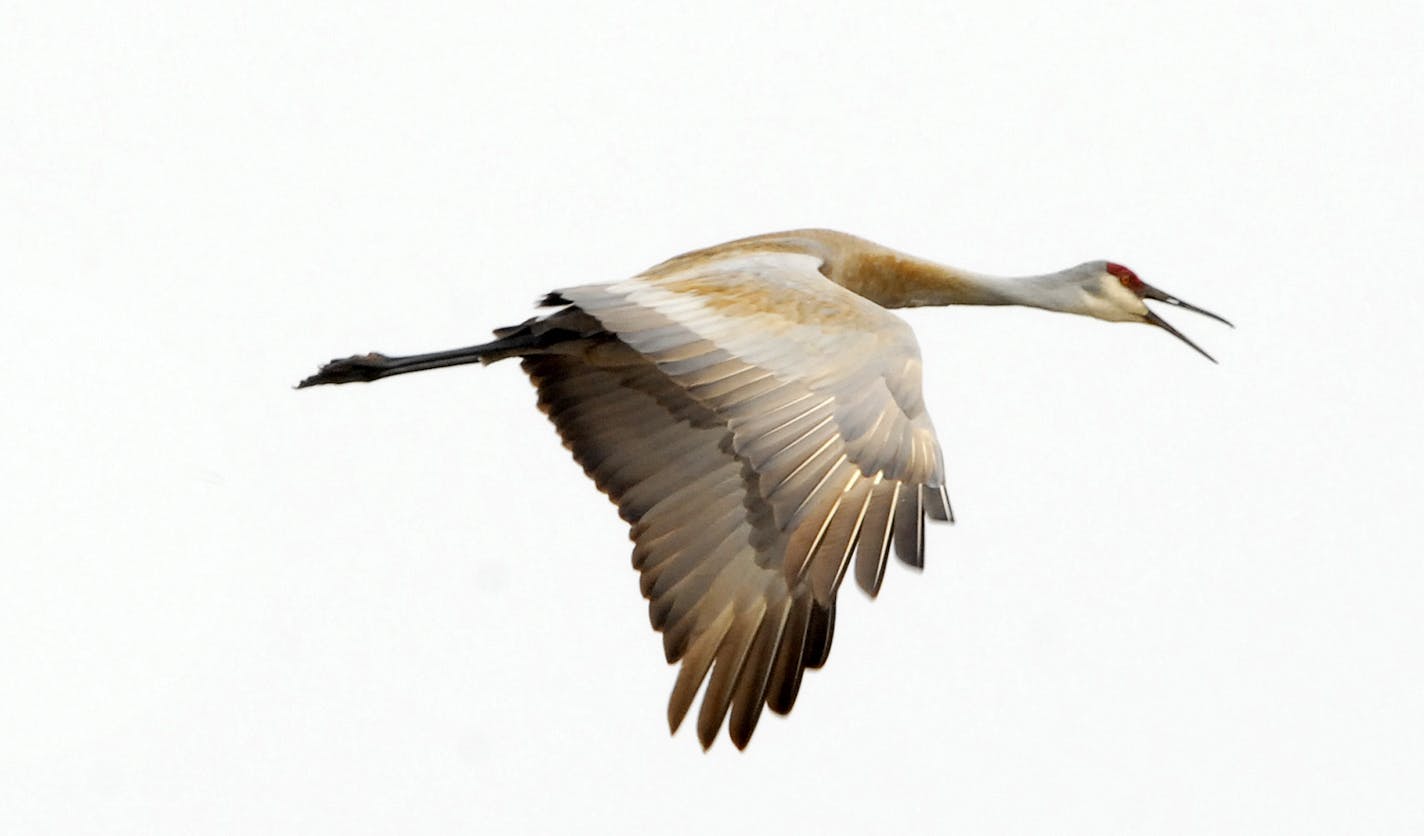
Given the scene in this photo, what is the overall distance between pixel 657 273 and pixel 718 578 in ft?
3.74

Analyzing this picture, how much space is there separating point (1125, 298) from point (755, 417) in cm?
314

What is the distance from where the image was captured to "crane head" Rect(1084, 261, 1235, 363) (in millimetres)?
8703

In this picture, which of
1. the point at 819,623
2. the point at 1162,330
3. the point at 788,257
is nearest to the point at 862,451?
the point at 819,623

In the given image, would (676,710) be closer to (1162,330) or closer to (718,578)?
(718,578)

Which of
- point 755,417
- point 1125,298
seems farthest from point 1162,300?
point 755,417

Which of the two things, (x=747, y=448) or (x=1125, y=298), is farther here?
(x=1125, y=298)

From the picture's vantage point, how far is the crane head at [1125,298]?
870cm

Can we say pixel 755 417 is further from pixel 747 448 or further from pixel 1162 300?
pixel 1162 300

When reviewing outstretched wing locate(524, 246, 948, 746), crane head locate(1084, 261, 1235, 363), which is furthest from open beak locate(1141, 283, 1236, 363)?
outstretched wing locate(524, 246, 948, 746)

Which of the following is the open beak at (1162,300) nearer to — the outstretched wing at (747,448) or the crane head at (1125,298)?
the crane head at (1125,298)

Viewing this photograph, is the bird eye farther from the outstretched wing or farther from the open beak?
the outstretched wing

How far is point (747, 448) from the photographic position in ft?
19.8

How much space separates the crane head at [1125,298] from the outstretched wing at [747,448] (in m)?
1.76

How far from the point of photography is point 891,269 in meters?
8.03
